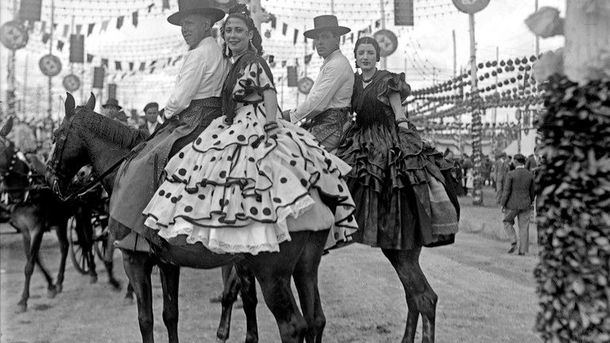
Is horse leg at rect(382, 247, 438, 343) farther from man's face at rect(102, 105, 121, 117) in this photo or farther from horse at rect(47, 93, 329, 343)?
man's face at rect(102, 105, 121, 117)

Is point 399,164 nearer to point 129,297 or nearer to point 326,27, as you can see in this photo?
point 326,27

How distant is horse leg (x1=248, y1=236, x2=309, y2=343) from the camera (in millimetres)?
4508

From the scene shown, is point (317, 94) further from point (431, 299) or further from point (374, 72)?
point (431, 299)

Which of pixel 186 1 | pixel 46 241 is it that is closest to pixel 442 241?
pixel 186 1

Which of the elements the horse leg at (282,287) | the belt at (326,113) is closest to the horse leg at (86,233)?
the belt at (326,113)

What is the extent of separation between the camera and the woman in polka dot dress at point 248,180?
4.28 m

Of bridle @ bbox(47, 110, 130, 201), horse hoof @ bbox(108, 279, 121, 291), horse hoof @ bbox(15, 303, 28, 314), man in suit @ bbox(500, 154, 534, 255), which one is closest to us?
bridle @ bbox(47, 110, 130, 201)

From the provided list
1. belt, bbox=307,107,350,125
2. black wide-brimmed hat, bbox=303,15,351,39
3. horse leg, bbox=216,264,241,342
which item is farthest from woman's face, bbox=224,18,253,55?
horse leg, bbox=216,264,241,342

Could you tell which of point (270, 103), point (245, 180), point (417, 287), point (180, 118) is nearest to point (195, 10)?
point (180, 118)

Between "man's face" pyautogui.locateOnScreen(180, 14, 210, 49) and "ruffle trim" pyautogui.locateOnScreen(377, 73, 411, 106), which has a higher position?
"man's face" pyautogui.locateOnScreen(180, 14, 210, 49)

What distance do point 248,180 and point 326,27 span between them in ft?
8.30

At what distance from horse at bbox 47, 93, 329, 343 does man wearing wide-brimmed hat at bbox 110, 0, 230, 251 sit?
0.37 m

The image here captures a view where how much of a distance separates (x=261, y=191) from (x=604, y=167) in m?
2.17

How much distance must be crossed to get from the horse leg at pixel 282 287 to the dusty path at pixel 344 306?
2.19 meters
